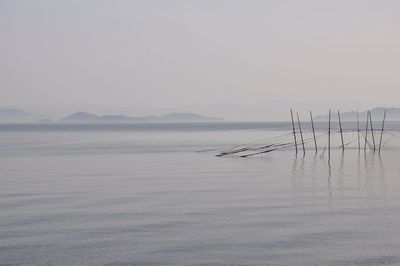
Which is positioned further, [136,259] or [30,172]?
[30,172]

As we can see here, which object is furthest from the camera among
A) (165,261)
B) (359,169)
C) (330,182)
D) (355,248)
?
(359,169)

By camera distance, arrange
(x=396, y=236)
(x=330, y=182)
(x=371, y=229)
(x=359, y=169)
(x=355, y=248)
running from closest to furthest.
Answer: (x=355, y=248) < (x=396, y=236) < (x=371, y=229) < (x=330, y=182) < (x=359, y=169)

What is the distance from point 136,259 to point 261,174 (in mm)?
17213

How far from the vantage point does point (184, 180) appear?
24.6 metres

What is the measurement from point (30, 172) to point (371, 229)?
65.9 feet

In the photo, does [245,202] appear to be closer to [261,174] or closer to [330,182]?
[330,182]

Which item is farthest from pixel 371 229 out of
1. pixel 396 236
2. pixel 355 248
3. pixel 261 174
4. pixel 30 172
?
pixel 30 172

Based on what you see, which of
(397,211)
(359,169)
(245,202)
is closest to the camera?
(397,211)

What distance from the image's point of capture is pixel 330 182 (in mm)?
23156

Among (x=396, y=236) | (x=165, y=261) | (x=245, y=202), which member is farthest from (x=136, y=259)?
(x=245, y=202)

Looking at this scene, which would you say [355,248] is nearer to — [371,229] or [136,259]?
[371,229]

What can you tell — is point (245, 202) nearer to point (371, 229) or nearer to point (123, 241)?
point (371, 229)

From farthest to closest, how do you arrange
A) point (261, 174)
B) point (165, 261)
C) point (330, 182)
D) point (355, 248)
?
point (261, 174) < point (330, 182) < point (355, 248) < point (165, 261)

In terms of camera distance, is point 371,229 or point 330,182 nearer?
point 371,229
